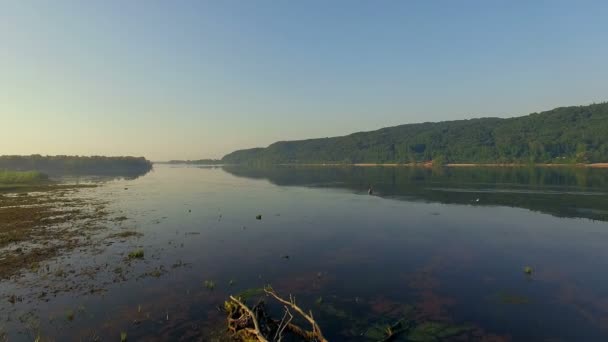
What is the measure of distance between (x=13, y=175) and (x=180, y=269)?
427 ft

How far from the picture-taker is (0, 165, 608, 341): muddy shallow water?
57.5 ft

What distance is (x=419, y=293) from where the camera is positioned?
22.0 meters

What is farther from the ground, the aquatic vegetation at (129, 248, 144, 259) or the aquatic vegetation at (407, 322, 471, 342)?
the aquatic vegetation at (129, 248, 144, 259)

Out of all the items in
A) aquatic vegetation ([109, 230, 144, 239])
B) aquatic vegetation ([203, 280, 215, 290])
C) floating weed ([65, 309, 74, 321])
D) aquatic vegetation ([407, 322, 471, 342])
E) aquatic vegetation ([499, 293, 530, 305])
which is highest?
aquatic vegetation ([109, 230, 144, 239])

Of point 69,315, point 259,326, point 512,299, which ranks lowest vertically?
point 512,299

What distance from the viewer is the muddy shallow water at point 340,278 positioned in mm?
17531

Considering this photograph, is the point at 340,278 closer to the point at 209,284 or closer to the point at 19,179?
the point at 209,284

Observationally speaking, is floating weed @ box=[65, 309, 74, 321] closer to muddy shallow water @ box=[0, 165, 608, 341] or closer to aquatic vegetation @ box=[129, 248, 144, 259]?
muddy shallow water @ box=[0, 165, 608, 341]

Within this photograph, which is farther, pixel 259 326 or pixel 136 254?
pixel 136 254

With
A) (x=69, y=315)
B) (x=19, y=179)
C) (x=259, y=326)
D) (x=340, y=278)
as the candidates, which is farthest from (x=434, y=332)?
(x=19, y=179)

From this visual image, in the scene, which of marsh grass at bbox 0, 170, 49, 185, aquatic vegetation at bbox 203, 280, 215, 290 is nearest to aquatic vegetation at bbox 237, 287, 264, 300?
aquatic vegetation at bbox 203, 280, 215, 290

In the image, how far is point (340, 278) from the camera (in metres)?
24.9

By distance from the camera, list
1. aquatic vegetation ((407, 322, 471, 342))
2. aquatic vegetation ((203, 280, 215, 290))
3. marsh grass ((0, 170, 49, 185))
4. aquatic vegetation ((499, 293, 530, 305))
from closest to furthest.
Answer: aquatic vegetation ((407, 322, 471, 342))
aquatic vegetation ((499, 293, 530, 305))
aquatic vegetation ((203, 280, 215, 290))
marsh grass ((0, 170, 49, 185))

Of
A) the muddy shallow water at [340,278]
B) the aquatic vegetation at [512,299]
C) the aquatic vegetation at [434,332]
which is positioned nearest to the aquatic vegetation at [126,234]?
the muddy shallow water at [340,278]
